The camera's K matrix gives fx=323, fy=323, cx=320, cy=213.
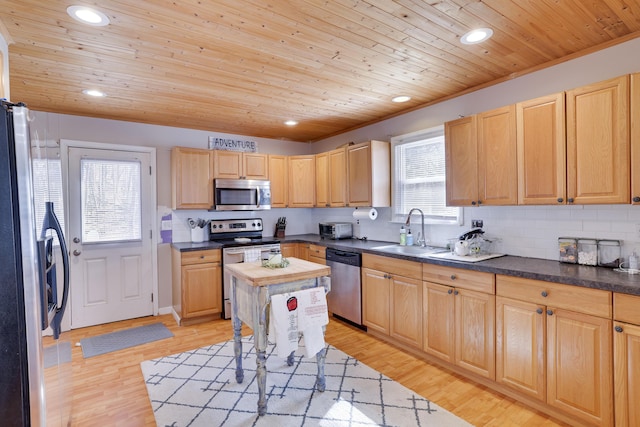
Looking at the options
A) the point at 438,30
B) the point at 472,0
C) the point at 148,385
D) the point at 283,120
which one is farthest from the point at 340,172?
the point at 148,385

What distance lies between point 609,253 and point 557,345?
0.81m

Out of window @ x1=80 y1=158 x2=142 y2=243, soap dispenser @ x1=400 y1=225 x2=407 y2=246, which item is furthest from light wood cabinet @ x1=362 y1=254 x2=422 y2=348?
window @ x1=80 y1=158 x2=142 y2=243

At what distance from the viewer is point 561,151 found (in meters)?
2.25

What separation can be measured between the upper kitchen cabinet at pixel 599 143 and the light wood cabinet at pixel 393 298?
135 cm

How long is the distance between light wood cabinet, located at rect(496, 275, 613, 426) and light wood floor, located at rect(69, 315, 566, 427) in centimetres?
21

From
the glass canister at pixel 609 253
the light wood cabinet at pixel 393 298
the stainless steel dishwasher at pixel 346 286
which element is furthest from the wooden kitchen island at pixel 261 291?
the glass canister at pixel 609 253

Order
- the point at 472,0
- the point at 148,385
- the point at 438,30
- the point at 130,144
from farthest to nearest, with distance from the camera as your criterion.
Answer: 1. the point at 130,144
2. the point at 148,385
3. the point at 438,30
4. the point at 472,0

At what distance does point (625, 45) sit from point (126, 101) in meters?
4.26

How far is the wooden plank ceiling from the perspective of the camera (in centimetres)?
186

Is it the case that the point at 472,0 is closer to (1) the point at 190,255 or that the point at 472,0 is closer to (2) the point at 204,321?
(1) the point at 190,255

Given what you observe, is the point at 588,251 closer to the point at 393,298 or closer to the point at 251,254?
the point at 393,298

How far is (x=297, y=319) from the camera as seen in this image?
2.18 m

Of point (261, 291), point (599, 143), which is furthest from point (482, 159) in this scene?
point (261, 291)

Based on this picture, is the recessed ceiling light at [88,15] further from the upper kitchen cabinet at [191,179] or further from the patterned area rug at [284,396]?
the patterned area rug at [284,396]
